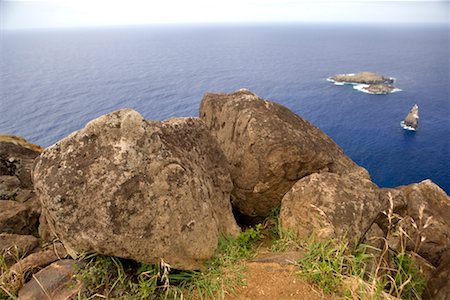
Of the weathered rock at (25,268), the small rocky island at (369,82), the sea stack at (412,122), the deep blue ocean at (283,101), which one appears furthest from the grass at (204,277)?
the small rocky island at (369,82)

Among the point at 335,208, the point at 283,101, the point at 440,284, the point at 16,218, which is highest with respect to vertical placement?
the point at 335,208

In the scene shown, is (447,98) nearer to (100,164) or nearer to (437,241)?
(437,241)

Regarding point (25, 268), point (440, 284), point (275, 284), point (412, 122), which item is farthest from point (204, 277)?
point (412, 122)

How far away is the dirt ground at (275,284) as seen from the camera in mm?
6969

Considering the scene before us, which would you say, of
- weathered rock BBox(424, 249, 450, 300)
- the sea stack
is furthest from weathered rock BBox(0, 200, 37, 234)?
the sea stack

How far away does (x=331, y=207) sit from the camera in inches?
412

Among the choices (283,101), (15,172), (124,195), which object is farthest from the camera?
(283,101)

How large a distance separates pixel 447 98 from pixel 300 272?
151 m

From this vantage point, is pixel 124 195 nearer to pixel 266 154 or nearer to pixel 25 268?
pixel 25 268

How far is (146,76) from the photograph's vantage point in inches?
6786

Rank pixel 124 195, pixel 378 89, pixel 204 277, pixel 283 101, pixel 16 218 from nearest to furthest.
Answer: pixel 124 195, pixel 204 277, pixel 16 218, pixel 283 101, pixel 378 89

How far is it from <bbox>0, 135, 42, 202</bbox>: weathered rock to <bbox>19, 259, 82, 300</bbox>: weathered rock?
7.33 m

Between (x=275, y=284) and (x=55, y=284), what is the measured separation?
4930 millimetres

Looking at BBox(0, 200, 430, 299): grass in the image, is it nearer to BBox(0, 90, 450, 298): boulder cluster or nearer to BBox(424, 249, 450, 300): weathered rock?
BBox(0, 90, 450, 298): boulder cluster
